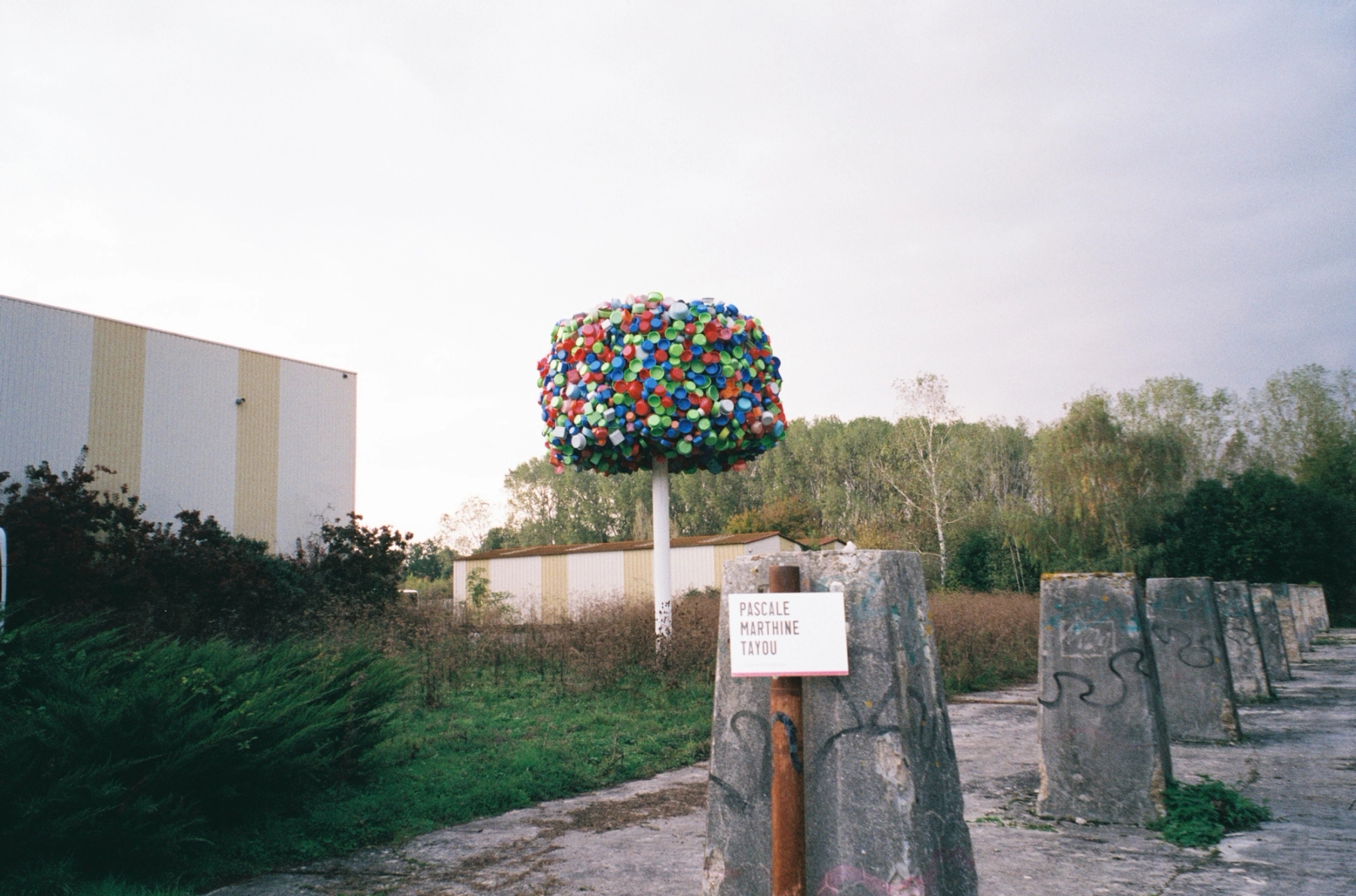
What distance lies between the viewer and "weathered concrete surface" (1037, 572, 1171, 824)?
453cm

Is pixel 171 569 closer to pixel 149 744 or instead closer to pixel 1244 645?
pixel 149 744

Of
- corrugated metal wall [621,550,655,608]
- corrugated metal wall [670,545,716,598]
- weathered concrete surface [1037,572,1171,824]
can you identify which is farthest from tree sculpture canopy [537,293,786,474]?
corrugated metal wall [621,550,655,608]

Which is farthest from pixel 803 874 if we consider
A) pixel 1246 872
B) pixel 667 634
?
pixel 667 634

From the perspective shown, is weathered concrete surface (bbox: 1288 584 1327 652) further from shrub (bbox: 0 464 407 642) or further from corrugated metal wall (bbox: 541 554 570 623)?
corrugated metal wall (bbox: 541 554 570 623)

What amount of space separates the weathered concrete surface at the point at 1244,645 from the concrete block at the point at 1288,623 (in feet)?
20.9

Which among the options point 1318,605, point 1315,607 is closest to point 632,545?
point 1315,607

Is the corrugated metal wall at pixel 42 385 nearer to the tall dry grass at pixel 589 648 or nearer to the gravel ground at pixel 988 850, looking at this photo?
the tall dry grass at pixel 589 648

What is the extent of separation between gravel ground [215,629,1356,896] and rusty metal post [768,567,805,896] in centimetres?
20

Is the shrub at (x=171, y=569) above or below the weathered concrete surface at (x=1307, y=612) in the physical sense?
above

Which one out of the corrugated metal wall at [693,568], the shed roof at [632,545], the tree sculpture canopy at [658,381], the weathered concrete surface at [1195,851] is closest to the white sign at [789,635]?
the weathered concrete surface at [1195,851]

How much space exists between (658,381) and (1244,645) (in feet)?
24.7

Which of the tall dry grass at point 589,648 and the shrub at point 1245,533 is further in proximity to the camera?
the shrub at point 1245,533

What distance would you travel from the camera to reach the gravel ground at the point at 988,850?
3537 mm

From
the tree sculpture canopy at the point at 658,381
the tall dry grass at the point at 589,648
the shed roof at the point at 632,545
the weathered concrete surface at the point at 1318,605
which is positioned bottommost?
the weathered concrete surface at the point at 1318,605
